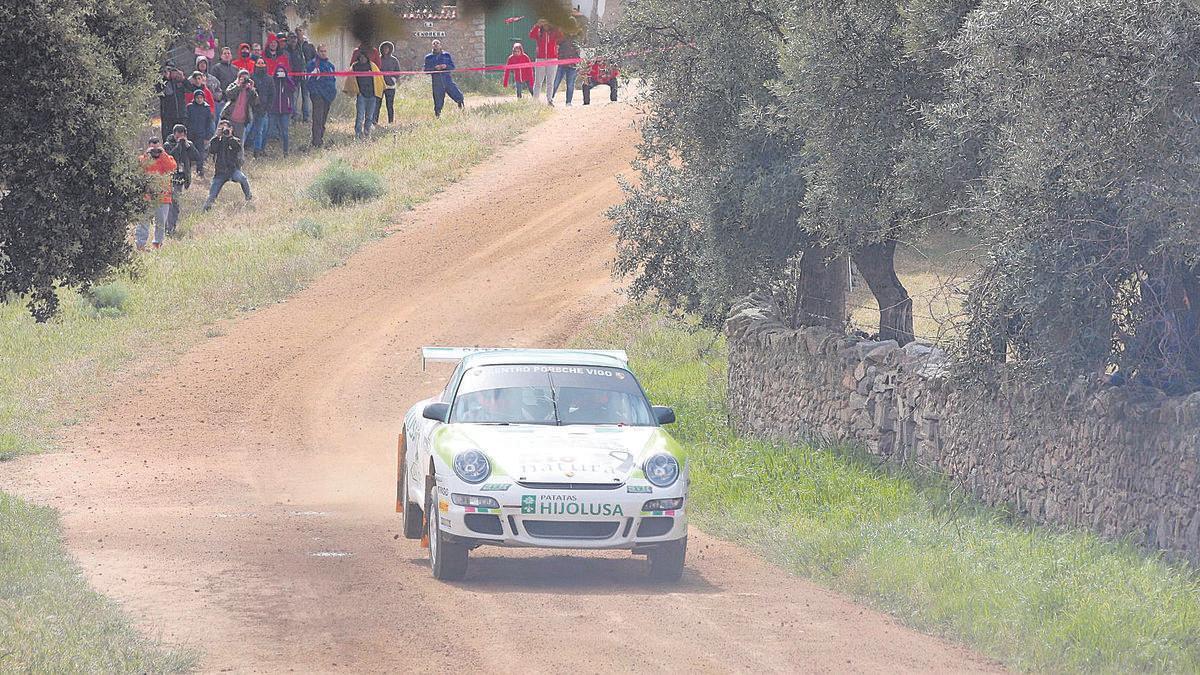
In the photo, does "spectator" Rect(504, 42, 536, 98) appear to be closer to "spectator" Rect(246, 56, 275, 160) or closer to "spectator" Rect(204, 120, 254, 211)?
"spectator" Rect(246, 56, 275, 160)

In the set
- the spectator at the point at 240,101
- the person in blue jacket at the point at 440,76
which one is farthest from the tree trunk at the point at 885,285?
the person in blue jacket at the point at 440,76

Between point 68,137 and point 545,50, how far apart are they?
2962 centimetres

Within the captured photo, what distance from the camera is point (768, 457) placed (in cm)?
1534

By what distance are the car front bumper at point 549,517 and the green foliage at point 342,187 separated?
2294 centimetres

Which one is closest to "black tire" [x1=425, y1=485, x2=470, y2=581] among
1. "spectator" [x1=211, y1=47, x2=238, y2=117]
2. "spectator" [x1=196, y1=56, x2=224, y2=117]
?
"spectator" [x1=196, y1=56, x2=224, y2=117]

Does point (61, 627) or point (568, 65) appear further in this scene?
point (568, 65)

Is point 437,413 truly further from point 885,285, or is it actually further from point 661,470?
point 885,285

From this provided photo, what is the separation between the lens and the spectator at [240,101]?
32875mm

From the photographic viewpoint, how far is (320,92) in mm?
36250

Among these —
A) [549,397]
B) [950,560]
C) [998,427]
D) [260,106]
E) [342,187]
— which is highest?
[260,106]

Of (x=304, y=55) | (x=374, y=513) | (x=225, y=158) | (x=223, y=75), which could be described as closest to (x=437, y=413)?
(x=374, y=513)

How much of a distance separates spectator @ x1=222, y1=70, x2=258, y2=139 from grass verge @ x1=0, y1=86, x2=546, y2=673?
4.76 feet

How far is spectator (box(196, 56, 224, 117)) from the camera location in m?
33.0

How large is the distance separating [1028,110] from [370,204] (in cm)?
2270
